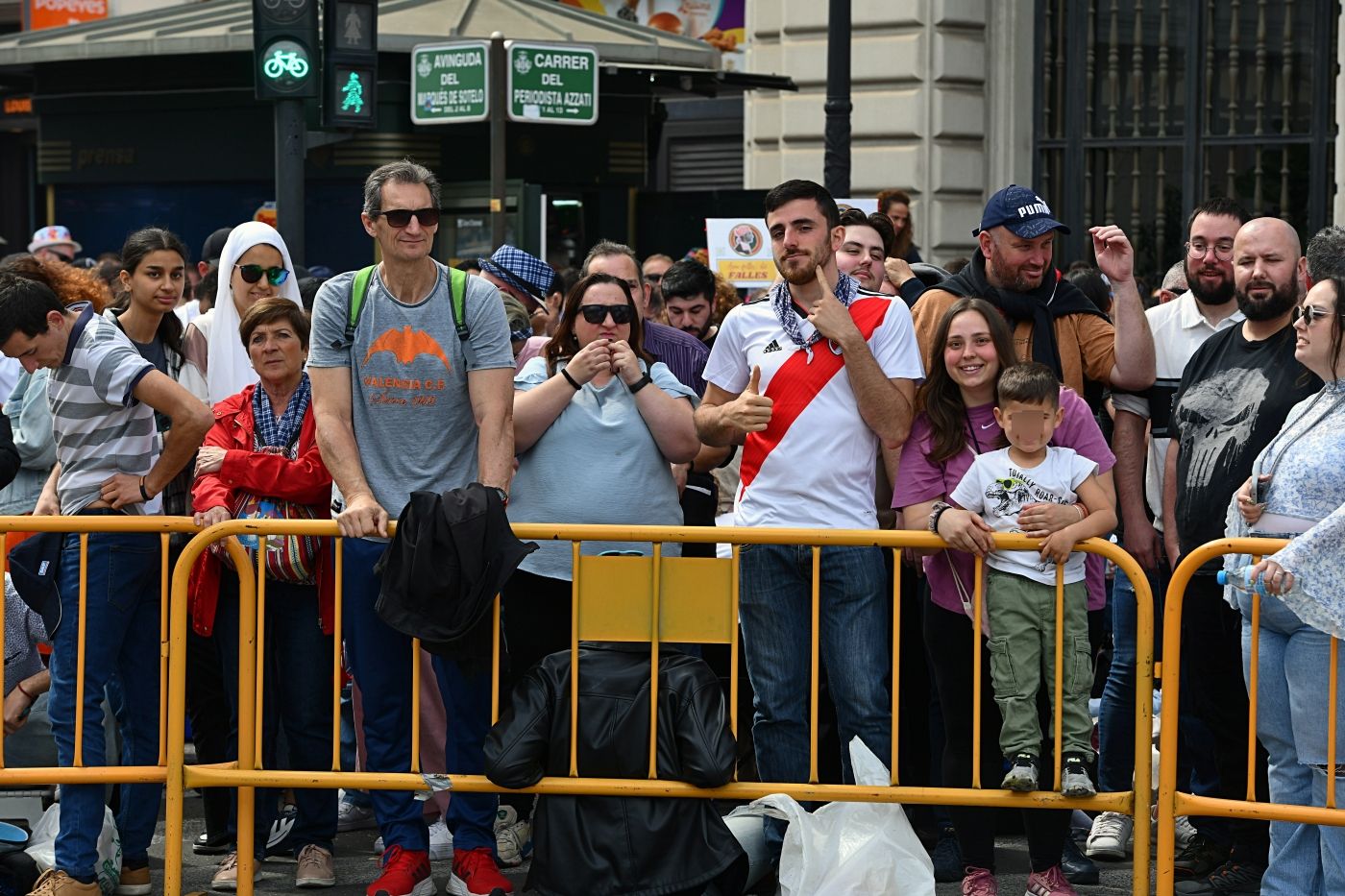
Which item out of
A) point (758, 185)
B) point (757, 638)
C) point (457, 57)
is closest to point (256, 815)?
point (757, 638)

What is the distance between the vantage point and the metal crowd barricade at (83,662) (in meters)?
6.00

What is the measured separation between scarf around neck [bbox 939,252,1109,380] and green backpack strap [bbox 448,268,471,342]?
1681 mm

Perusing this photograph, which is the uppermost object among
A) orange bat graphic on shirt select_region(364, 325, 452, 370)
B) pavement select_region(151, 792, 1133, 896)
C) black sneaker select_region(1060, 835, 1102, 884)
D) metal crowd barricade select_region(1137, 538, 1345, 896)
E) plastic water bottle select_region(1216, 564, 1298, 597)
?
orange bat graphic on shirt select_region(364, 325, 452, 370)

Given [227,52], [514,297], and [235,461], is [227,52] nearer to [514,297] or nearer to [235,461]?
[514,297]

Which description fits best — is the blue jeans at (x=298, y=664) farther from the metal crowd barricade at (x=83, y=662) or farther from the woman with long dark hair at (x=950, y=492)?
the woman with long dark hair at (x=950, y=492)

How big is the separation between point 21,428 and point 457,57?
17.3 feet

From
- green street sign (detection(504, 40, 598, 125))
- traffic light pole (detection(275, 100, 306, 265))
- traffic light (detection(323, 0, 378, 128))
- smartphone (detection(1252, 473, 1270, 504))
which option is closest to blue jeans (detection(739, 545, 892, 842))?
smartphone (detection(1252, 473, 1270, 504))

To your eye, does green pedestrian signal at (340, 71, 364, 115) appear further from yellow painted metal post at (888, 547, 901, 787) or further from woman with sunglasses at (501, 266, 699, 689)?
yellow painted metal post at (888, 547, 901, 787)

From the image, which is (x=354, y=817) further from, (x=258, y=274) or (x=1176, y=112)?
(x=1176, y=112)

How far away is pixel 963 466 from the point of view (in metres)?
6.11

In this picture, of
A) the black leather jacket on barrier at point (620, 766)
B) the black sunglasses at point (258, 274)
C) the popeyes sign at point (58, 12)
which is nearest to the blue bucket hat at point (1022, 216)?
the black leather jacket on barrier at point (620, 766)

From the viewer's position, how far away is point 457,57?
38.4 feet

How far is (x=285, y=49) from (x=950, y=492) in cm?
566

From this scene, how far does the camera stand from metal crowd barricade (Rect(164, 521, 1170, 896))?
5.77 metres
